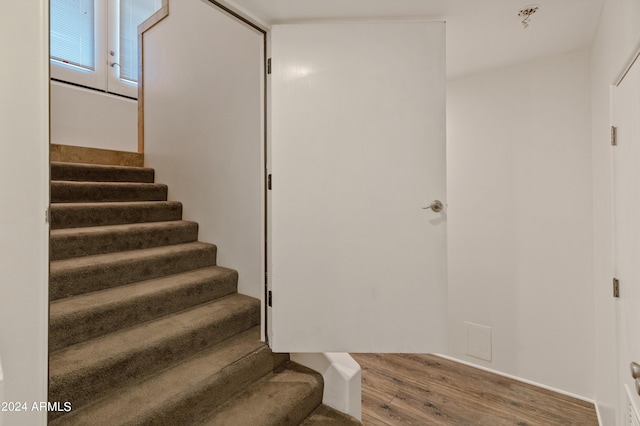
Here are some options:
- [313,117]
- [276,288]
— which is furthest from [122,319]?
[313,117]

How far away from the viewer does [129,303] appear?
167 cm

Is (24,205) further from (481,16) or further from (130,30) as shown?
(130,30)

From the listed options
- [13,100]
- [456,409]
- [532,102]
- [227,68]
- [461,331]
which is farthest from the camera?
[461,331]

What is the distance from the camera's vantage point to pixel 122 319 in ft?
5.37

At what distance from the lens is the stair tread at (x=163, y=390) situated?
1.21 m

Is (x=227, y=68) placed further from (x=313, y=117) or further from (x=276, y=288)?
(x=276, y=288)

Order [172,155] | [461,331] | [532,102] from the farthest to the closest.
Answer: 1. [172,155]
2. [461,331]
3. [532,102]

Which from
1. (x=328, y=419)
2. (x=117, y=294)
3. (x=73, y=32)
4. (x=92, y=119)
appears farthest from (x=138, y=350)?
(x=73, y=32)

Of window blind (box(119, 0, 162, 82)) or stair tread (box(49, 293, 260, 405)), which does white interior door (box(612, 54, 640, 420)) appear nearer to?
stair tread (box(49, 293, 260, 405))

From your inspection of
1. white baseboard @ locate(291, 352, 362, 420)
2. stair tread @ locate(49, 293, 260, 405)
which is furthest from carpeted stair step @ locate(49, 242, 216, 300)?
white baseboard @ locate(291, 352, 362, 420)

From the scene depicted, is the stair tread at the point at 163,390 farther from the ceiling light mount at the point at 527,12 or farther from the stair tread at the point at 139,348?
the ceiling light mount at the point at 527,12

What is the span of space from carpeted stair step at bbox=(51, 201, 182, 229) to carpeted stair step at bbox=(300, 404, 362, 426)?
1958 millimetres

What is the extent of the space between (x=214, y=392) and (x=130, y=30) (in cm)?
426

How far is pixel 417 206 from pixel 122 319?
170 centimetres
